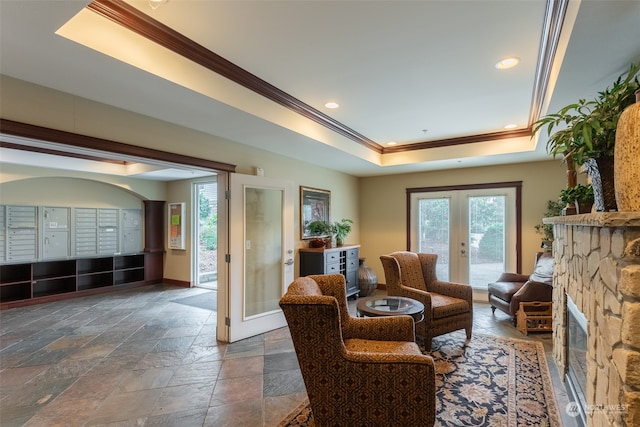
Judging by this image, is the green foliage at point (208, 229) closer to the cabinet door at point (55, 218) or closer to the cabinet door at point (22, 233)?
the cabinet door at point (55, 218)

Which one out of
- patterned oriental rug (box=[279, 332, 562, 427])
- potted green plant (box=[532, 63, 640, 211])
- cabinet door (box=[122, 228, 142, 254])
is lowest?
patterned oriental rug (box=[279, 332, 562, 427])

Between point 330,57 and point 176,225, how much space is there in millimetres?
5981

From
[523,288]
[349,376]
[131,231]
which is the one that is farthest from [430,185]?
[131,231]

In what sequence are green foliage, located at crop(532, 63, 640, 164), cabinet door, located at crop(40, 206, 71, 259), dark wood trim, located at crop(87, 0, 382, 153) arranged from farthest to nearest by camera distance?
cabinet door, located at crop(40, 206, 71, 259)
dark wood trim, located at crop(87, 0, 382, 153)
green foliage, located at crop(532, 63, 640, 164)

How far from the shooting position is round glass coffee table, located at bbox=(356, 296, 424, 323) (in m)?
2.87

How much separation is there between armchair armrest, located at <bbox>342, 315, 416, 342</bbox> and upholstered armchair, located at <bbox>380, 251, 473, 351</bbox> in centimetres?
97

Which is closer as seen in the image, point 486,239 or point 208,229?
point 486,239

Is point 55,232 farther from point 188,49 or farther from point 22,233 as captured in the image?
point 188,49

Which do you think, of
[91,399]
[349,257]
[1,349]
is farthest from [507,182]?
[1,349]

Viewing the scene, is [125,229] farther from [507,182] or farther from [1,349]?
[507,182]

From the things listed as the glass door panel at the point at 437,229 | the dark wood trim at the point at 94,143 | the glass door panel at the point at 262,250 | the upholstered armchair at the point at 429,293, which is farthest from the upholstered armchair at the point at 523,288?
the dark wood trim at the point at 94,143

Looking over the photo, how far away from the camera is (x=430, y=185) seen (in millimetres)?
5992

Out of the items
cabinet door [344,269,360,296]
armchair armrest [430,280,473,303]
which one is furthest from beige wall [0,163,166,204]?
armchair armrest [430,280,473,303]

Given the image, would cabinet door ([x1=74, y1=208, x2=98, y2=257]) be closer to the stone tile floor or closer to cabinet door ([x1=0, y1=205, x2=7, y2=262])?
cabinet door ([x1=0, y1=205, x2=7, y2=262])
